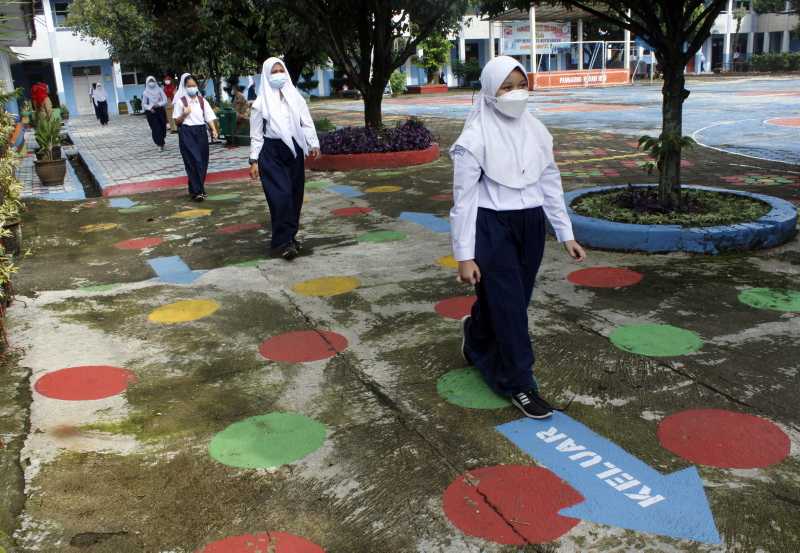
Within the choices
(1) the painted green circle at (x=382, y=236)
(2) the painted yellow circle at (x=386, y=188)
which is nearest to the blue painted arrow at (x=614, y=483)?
(1) the painted green circle at (x=382, y=236)

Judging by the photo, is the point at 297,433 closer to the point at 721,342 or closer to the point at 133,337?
the point at 133,337

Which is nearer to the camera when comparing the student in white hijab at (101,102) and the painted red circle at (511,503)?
the painted red circle at (511,503)

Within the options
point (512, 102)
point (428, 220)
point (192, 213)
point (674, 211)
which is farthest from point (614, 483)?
point (192, 213)

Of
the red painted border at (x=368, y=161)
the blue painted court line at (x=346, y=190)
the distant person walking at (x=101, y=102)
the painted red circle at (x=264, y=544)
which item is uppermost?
the distant person walking at (x=101, y=102)

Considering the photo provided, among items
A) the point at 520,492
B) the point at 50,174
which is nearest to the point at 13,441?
the point at 520,492

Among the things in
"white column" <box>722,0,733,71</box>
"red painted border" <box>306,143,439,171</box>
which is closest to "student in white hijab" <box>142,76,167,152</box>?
"red painted border" <box>306,143,439,171</box>

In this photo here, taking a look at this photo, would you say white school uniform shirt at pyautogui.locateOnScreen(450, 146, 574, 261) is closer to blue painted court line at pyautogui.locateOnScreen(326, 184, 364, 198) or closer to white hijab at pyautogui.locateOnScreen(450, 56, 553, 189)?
white hijab at pyautogui.locateOnScreen(450, 56, 553, 189)

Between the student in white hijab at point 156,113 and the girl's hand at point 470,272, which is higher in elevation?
the student in white hijab at point 156,113

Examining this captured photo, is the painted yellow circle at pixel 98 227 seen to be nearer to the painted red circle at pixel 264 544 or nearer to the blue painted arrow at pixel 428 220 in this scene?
the blue painted arrow at pixel 428 220

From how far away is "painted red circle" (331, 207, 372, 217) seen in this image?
8.19 m

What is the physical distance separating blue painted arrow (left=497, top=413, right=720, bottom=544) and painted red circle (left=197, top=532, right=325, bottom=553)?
94 centimetres

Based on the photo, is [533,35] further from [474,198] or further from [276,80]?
[474,198]

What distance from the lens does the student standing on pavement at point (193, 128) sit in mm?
9477

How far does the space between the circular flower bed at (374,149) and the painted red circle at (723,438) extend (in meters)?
8.87
